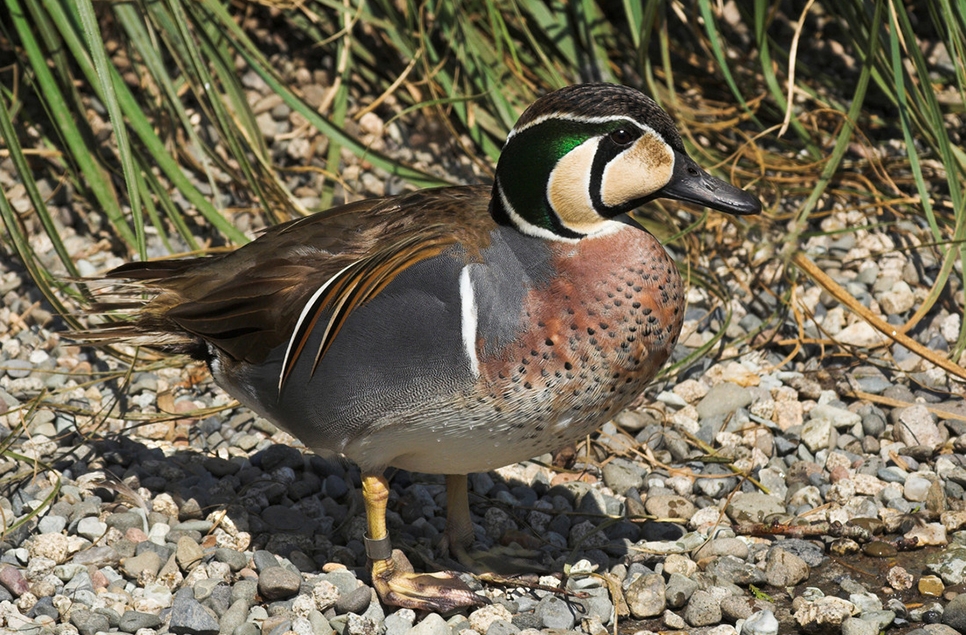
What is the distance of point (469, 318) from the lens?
2930mm

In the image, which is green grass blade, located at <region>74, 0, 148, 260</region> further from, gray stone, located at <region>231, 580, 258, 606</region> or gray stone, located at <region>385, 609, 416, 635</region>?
gray stone, located at <region>385, 609, 416, 635</region>

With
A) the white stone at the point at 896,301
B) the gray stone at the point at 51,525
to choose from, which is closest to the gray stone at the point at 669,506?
the white stone at the point at 896,301

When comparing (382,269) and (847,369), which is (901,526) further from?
(382,269)

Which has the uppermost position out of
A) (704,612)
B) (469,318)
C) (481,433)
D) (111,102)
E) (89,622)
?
(111,102)

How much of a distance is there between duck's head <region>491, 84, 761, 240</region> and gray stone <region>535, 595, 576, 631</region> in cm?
105

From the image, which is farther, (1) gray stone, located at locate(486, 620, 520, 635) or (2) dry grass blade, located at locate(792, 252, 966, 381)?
(2) dry grass blade, located at locate(792, 252, 966, 381)

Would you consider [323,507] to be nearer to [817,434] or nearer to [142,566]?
[142,566]

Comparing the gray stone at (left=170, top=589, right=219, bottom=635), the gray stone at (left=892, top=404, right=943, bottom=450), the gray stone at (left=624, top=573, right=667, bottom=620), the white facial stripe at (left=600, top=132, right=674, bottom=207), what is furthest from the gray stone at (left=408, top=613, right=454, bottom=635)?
the gray stone at (left=892, top=404, right=943, bottom=450)

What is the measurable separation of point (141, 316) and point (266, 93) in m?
2.35

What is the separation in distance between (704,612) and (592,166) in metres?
1.27

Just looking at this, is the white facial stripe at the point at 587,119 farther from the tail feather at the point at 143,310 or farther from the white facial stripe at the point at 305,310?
the tail feather at the point at 143,310

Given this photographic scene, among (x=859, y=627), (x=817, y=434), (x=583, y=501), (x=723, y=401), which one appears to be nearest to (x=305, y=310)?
(x=583, y=501)

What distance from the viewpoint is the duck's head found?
A: 2906 millimetres

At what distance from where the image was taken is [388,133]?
17.9 ft
